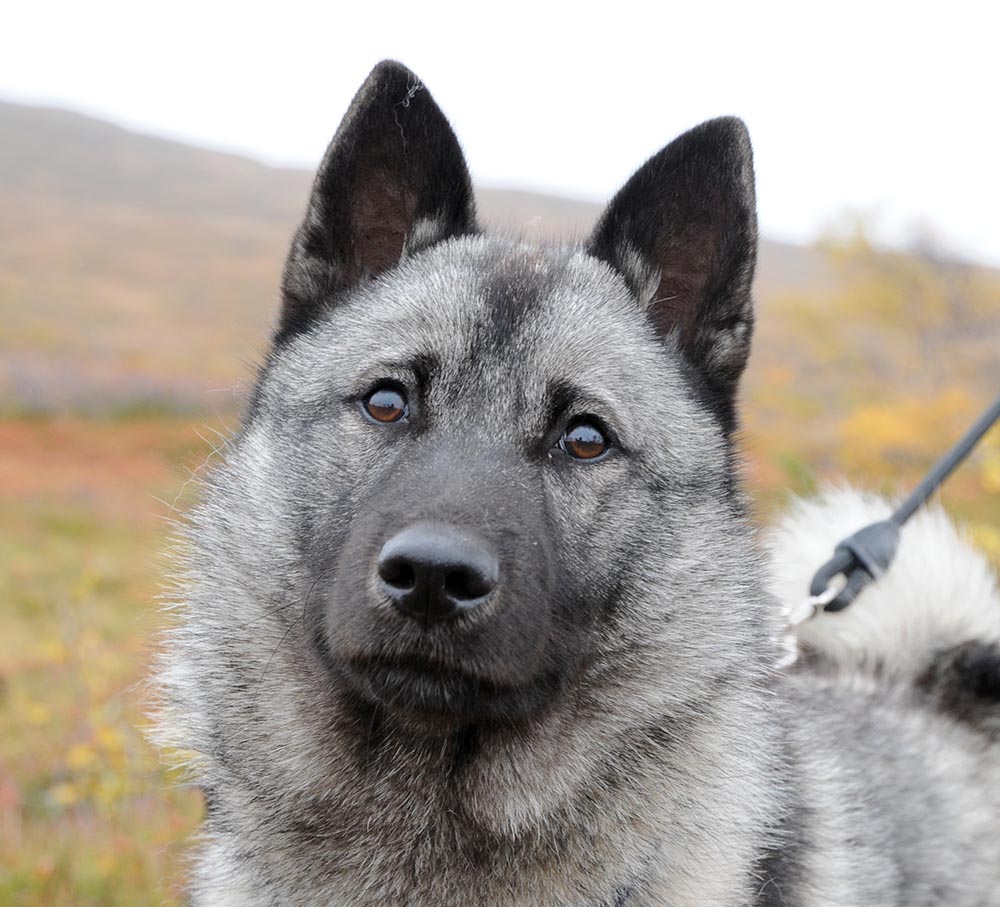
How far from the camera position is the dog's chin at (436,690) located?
2.10 metres

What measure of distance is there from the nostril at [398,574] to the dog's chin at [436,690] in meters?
0.19

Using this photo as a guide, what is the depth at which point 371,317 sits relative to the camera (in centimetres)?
271

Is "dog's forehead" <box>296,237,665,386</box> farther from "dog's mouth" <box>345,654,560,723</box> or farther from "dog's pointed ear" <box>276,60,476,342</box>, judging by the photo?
"dog's mouth" <box>345,654,560,723</box>

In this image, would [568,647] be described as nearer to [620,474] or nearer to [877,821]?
[620,474]

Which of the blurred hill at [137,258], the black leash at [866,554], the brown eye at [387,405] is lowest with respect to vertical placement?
the blurred hill at [137,258]

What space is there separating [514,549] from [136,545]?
1353 cm

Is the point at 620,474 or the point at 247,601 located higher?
the point at 620,474

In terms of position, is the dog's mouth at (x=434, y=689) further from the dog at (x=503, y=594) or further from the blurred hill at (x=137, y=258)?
the blurred hill at (x=137, y=258)

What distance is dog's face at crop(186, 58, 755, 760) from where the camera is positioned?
211 cm

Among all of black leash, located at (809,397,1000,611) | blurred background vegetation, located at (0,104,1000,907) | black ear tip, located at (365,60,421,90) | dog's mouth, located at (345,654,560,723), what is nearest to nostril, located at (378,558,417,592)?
dog's mouth, located at (345,654,560,723)

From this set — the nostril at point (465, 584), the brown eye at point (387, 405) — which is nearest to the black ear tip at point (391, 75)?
the brown eye at point (387, 405)

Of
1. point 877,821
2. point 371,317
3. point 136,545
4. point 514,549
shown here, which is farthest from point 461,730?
point 136,545

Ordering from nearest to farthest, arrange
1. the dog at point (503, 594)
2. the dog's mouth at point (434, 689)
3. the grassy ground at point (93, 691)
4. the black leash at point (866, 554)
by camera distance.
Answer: the dog's mouth at point (434, 689) < the dog at point (503, 594) < the black leash at point (866, 554) < the grassy ground at point (93, 691)

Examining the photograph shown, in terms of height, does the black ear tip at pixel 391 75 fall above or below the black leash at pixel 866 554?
above
